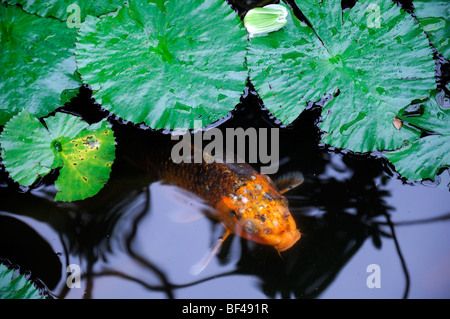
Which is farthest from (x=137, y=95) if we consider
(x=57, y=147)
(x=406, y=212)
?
(x=406, y=212)

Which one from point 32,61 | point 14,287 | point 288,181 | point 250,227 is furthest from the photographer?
point 288,181

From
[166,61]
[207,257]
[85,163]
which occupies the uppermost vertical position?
[166,61]

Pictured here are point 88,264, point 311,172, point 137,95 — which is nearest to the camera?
point 137,95

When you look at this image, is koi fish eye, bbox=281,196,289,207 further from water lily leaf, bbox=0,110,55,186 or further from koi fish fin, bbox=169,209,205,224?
water lily leaf, bbox=0,110,55,186

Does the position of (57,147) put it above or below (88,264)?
above

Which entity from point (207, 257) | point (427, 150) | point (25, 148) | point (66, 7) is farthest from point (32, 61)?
point (427, 150)

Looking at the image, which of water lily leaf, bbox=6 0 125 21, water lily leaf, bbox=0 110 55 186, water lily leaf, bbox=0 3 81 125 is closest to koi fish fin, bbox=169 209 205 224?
water lily leaf, bbox=0 110 55 186

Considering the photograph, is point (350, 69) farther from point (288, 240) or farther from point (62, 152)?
point (62, 152)

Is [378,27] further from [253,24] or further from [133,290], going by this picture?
[133,290]
